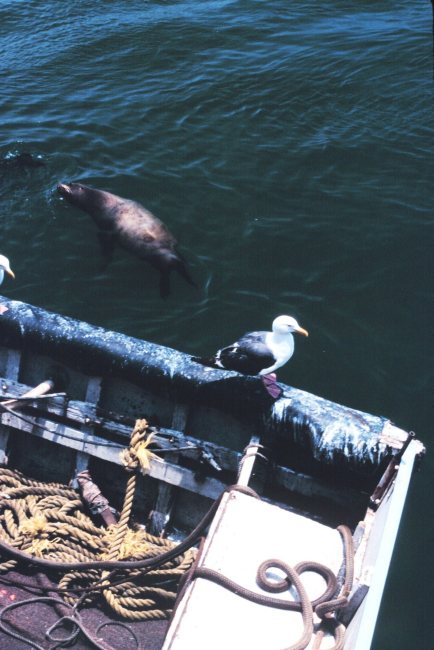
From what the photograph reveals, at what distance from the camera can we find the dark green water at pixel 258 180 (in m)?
6.38

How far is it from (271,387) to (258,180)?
5.39m

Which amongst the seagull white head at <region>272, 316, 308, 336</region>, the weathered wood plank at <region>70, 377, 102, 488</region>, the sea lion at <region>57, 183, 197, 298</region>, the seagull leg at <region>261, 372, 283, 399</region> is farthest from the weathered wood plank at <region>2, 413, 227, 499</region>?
the sea lion at <region>57, 183, 197, 298</region>

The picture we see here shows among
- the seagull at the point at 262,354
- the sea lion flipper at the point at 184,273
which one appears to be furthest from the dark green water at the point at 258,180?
the seagull at the point at 262,354

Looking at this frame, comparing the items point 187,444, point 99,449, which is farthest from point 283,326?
point 99,449

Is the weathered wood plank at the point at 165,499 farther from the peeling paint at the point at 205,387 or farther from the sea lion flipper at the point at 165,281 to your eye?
the sea lion flipper at the point at 165,281

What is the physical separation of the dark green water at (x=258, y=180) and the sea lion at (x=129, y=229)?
0.65ft

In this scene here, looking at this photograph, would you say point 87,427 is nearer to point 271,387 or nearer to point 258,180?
point 271,387

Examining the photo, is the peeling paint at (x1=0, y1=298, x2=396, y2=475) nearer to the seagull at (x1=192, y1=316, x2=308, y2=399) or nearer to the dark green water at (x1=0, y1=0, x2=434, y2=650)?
the seagull at (x1=192, y1=316, x2=308, y2=399)

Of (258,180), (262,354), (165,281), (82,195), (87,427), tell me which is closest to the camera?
(262,354)

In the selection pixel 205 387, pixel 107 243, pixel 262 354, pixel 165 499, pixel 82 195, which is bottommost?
pixel 165 499

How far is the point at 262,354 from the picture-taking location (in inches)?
177

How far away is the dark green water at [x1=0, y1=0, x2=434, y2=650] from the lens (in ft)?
20.9

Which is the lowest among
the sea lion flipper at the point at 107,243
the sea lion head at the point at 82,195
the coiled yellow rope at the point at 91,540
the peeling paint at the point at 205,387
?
the coiled yellow rope at the point at 91,540

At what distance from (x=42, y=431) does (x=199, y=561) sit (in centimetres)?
234
